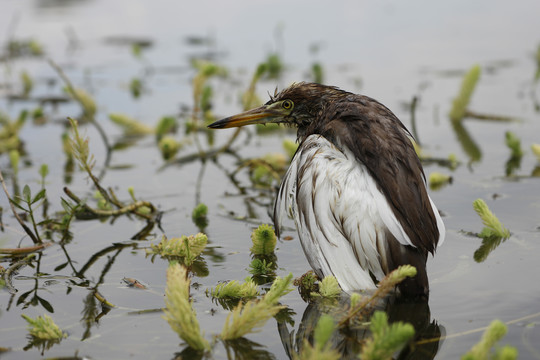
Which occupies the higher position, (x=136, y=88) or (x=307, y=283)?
(x=136, y=88)

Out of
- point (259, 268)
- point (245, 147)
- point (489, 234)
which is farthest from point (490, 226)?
point (245, 147)

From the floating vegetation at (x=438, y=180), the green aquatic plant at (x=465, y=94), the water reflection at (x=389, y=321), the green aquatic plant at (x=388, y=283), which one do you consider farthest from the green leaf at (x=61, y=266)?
the green aquatic plant at (x=465, y=94)

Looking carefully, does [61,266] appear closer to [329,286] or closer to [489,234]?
[329,286]

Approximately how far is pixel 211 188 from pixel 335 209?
94.7 inches

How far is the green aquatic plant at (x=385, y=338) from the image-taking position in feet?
8.60

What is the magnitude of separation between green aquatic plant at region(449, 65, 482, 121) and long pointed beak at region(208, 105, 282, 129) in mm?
2421

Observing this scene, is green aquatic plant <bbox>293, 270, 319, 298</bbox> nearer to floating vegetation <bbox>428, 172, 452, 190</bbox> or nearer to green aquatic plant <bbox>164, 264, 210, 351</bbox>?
green aquatic plant <bbox>164, 264, 210, 351</bbox>

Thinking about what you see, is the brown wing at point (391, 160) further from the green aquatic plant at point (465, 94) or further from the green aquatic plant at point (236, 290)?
the green aquatic plant at point (465, 94)

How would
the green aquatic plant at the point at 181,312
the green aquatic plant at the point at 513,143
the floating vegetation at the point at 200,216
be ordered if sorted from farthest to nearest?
the green aquatic plant at the point at 513,143 < the floating vegetation at the point at 200,216 < the green aquatic plant at the point at 181,312

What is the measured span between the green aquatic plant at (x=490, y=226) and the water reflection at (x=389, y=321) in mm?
799

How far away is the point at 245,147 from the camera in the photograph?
6930 millimetres

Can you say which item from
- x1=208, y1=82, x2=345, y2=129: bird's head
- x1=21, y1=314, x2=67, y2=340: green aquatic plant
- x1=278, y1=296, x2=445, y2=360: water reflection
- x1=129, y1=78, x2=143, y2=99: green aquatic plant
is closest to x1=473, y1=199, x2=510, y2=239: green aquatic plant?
x1=278, y1=296, x2=445, y2=360: water reflection

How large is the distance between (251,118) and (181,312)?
2109 millimetres

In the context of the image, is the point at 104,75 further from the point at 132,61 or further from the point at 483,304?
the point at 483,304
